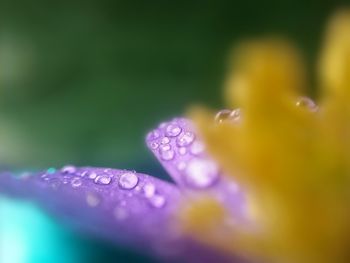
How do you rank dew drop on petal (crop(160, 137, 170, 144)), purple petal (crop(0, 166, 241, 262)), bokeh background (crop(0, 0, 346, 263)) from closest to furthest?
purple petal (crop(0, 166, 241, 262)), dew drop on petal (crop(160, 137, 170, 144)), bokeh background (crop(0, 0, 346, 263))

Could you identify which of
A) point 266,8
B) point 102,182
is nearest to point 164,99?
point 266,8

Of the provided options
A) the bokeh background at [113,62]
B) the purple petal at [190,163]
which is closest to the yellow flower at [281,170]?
the purple petal at [190,163]

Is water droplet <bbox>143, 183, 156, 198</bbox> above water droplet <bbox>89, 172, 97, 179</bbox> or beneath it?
beneath

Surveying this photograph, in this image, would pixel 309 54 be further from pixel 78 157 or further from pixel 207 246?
pixel 207 246

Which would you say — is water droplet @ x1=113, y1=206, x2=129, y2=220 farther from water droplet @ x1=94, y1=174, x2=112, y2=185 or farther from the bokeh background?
the bokeh background

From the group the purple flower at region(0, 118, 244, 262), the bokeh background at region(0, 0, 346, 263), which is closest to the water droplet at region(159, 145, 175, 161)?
the purple flower at region(0, 118, 244, 262)

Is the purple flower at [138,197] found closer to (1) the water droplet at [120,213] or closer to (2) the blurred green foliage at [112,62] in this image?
(1) the water droplet at [120,213]
